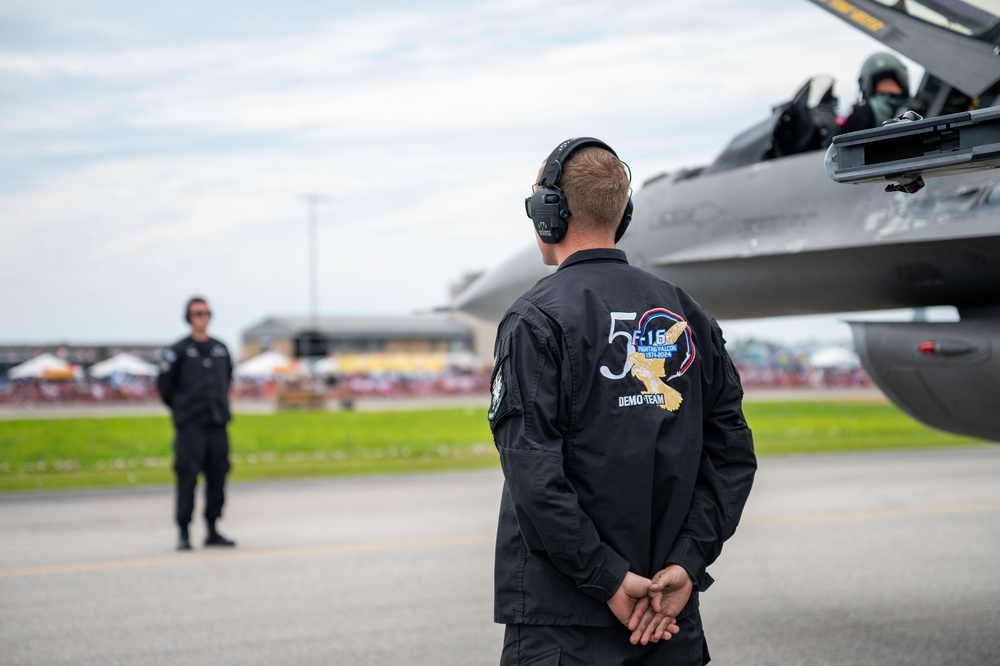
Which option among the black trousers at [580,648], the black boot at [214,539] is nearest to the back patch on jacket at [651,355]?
the black trousers at [580,648]

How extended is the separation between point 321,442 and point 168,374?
12.4 m

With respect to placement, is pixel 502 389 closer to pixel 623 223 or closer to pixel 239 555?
pixel 623 223

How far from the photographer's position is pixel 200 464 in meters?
8.56

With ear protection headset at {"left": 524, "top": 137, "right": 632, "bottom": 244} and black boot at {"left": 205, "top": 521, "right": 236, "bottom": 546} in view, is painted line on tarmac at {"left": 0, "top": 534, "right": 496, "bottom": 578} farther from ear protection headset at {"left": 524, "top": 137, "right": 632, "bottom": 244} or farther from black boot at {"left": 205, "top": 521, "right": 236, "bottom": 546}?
ear protection headset at {"left": 524, "top": 137, "right": 632, "bottom": 244}

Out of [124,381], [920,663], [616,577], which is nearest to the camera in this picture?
[616,577]

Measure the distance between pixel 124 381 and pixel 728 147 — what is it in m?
52.2

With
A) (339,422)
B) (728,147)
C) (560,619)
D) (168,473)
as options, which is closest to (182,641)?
(560,619)

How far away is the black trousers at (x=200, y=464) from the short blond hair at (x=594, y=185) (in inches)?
255

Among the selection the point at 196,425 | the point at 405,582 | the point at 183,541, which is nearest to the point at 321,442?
the point at 196,425

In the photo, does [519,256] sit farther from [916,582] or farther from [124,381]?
[124,381]

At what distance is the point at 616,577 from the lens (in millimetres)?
2500

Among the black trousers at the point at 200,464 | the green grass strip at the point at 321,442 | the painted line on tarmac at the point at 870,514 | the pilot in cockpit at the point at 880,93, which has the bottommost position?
the green grass strip at the point at 321,442

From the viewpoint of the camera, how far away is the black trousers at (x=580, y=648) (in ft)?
8.21

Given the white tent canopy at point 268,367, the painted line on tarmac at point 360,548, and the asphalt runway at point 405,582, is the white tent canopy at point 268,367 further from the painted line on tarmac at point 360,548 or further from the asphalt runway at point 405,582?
the painted line on tarmac at point 360,548
